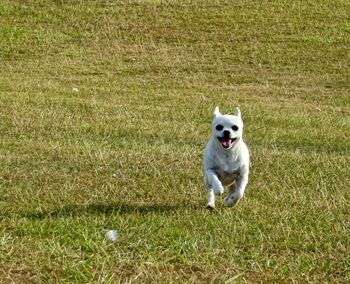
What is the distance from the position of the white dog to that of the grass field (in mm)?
217

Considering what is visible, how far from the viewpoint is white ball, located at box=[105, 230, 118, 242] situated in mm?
5549

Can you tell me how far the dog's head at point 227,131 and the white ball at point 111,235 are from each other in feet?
5.18

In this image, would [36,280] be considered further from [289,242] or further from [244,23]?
[244,23]

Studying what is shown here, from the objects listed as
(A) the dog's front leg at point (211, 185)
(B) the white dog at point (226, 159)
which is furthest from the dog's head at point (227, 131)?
(A) the dog's front leg at point (211, 185)

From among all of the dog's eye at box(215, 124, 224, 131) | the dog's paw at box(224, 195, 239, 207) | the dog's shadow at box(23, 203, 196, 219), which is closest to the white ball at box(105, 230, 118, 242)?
the dog's shadow at box(23, 203, 196, 219)

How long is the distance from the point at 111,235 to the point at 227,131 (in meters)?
1.72

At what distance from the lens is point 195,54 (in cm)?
2522

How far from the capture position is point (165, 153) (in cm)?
933

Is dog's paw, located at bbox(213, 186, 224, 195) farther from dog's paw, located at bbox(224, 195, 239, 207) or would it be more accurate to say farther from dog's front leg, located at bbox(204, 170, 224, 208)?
dog's paw, located at bbox(224, 195, 239, 207)

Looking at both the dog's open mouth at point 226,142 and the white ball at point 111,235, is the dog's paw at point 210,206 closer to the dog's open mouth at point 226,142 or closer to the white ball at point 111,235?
the dog's open mouth at point 226,142

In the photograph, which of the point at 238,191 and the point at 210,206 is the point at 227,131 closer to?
the point at 238,191

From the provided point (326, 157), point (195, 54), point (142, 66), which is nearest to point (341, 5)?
point (195, 54)

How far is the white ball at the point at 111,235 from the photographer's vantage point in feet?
18.2

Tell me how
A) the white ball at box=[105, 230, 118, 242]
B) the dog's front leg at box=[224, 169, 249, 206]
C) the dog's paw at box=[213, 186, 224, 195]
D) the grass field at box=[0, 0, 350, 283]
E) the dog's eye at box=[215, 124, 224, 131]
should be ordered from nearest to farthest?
the grass field at box=[0, 0, 350, 283], the white ball at box=[105, 230, 118, 242], the dog's paw at box=[213, 186, 224, 195], the dog's front leg at box=[224, 169, 249, 206], the dog's eye at box=[215, 124, 224, 131]
